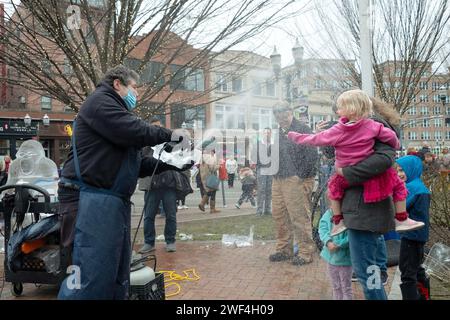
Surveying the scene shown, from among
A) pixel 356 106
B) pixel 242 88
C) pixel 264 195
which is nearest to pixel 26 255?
pixel 356 106

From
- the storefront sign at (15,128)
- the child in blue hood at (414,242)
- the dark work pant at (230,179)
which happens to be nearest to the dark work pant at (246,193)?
the dark work pant at (230,179)

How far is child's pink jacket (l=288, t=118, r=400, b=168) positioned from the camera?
8.77 ft

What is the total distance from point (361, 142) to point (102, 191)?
1.70 m

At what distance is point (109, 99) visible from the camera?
264 centimetres

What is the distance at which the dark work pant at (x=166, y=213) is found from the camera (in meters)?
5.60

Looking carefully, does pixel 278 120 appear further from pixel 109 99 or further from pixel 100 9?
pixel 100 9

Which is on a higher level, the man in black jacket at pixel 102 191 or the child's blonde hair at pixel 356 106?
the child's blonde hair at pixel 356 106

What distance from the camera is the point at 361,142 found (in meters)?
2.68

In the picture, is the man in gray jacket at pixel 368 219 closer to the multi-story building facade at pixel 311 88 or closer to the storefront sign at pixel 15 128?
the multi-story building facade at pixel 311 88

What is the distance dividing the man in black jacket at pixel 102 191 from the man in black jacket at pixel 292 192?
2.32m

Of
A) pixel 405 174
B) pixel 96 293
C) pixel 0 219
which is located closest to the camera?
pixel 96 293

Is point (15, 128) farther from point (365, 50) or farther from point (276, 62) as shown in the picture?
point (365, 50)
